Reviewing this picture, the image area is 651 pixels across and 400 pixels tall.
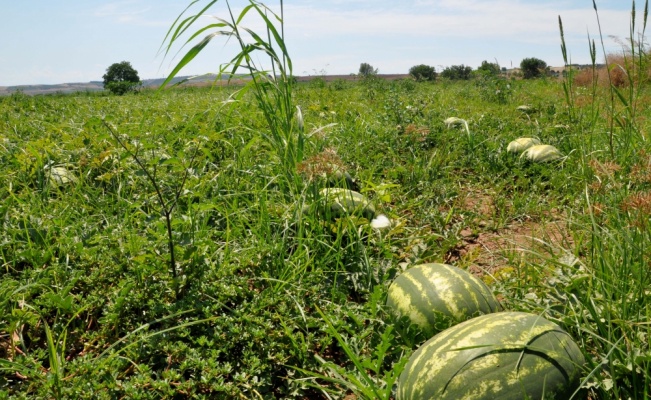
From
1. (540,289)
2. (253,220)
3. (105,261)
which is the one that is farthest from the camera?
(253,220)

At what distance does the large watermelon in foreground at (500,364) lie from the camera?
157cm

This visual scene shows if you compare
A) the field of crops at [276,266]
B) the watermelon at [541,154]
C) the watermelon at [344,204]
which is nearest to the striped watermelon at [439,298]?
the field of crops at [276,266]

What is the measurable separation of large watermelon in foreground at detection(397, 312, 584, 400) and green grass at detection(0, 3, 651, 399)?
0.29ft

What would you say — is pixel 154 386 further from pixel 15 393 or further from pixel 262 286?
pixel 262 286

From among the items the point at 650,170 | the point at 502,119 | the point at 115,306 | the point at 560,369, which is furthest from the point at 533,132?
the point at 115,306

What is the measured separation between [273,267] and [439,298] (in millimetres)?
867

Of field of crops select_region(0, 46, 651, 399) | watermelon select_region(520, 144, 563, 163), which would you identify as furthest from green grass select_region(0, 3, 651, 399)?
watermelon select_region(520, 144, 563, 163)

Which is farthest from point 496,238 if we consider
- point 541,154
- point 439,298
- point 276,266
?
point 541,154

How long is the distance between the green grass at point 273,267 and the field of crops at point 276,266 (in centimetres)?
1

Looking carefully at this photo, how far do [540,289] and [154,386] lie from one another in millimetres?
1694

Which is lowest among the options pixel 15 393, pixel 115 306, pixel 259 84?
pixel 15 393

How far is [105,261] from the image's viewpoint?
8.27 feet

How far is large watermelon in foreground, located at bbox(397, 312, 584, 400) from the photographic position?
1570mm

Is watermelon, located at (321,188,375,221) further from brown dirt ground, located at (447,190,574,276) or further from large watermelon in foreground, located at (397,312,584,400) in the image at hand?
large watermelon in foreground, located at (397,312,584,400)
